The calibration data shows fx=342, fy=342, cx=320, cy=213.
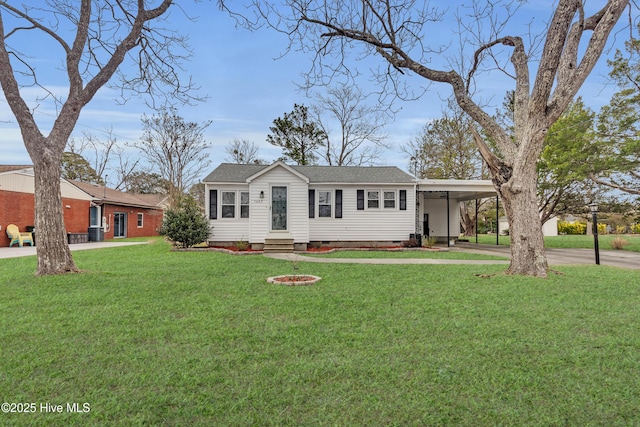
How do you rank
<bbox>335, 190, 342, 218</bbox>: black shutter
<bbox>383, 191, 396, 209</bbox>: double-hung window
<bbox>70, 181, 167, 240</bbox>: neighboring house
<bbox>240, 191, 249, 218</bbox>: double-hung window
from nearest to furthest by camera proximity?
<bbox>240, 191, 249, 218</bbox>: double-hung window < <bbox>335, 190, 342, 218</bbox>: black shutter < <bbox>383, 191, 396, 209</bbox>: double-hung window < <bbox>70, 181, 167, 240</bbox>: neighboring house

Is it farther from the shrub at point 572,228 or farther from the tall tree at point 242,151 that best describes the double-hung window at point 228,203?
the shrub at point 572,228

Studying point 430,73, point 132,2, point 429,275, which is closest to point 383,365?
point 429,275

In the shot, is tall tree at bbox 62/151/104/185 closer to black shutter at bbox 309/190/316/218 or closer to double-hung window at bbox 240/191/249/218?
double-hung window at bbox 240/191/249/218

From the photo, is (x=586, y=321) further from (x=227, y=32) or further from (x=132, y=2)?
(x=132, y=2)

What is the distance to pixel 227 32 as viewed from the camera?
9.98 metres

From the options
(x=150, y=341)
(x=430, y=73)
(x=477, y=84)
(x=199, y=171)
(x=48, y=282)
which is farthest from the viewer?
(x=199, y=171)

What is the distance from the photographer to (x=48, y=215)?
7.09 m

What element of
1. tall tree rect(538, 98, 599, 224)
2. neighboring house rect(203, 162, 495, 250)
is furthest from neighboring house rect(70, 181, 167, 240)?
tall tree rect(538, 98, 599, 224)

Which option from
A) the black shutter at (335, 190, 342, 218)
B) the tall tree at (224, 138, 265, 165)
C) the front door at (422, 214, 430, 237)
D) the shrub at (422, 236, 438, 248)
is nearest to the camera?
the black shutter at (335, 190, 342, 218)

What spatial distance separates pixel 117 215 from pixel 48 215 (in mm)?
19452

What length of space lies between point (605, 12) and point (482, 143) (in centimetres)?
340

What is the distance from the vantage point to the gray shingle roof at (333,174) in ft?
46.4

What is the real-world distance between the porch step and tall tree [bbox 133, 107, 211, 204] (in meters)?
15.8

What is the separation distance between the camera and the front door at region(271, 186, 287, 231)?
44.8 feet
